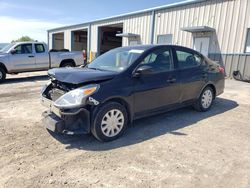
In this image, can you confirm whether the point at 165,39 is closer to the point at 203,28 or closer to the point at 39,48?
the point at 203,28

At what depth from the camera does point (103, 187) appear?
277cm

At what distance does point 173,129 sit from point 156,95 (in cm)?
76

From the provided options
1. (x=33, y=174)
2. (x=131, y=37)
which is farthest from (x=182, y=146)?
(x=131, y=37)

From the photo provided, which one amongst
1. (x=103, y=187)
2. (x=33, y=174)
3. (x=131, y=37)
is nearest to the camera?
(x=103, y=187)

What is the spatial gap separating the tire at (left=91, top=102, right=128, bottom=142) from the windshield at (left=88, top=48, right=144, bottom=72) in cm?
75

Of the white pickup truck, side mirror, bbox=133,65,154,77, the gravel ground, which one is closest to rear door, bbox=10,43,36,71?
the white pickup truck

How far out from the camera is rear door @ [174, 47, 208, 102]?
513 centimetres

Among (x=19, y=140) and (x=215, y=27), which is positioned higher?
(x=215, y=27)

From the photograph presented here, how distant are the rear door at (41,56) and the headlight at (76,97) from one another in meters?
8.76

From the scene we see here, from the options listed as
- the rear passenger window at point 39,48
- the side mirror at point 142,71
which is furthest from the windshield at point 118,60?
the rear passenger window at point 39,48

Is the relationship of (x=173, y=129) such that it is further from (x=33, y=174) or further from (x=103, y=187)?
(x=33, y=174)

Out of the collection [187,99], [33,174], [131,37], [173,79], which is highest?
[131,37]

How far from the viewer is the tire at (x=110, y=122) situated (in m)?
3.79

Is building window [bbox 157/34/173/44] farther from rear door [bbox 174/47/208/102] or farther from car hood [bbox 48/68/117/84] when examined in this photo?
car hood [bbox 48/68/117/84]
